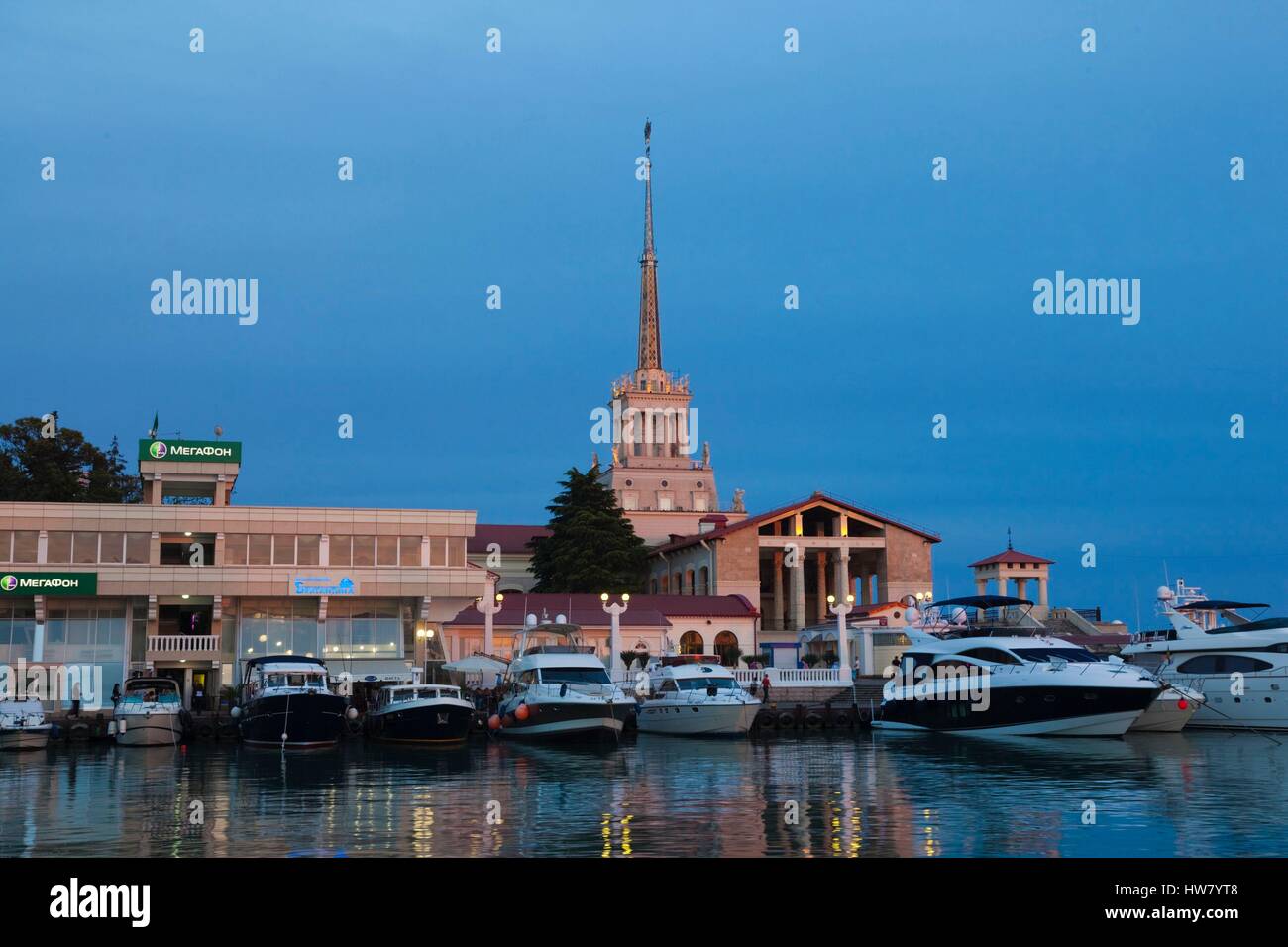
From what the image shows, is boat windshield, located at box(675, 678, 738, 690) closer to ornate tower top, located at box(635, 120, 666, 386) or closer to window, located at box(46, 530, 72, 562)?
window, located at box(46, 530, 72, 562)

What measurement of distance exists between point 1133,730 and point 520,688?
22.6 metres

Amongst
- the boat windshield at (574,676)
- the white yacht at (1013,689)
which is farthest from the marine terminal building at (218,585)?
the white yacht at (1013,689)

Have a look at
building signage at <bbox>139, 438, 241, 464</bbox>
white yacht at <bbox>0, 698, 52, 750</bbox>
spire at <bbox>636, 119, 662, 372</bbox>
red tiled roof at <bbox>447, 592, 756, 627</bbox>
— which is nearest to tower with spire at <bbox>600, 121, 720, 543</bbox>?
spire at <bbox>636, 119, 662, 372</bbox>

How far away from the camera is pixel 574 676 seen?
4528cm

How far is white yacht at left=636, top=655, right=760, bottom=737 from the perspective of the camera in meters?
46.0

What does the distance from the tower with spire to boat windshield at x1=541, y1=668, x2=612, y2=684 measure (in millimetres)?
64977

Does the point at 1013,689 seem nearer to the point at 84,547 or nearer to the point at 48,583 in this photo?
the point at 48,583

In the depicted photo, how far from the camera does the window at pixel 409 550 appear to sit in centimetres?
5738

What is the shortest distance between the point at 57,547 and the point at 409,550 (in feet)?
50.6

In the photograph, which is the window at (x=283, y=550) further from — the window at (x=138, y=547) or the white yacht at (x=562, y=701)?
the white yacht at (x=562, y=701)

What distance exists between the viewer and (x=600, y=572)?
87.2 metres

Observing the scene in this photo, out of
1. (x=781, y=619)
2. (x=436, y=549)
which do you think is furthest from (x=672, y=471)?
(x=436, y=549)

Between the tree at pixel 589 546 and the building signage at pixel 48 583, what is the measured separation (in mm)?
38938
